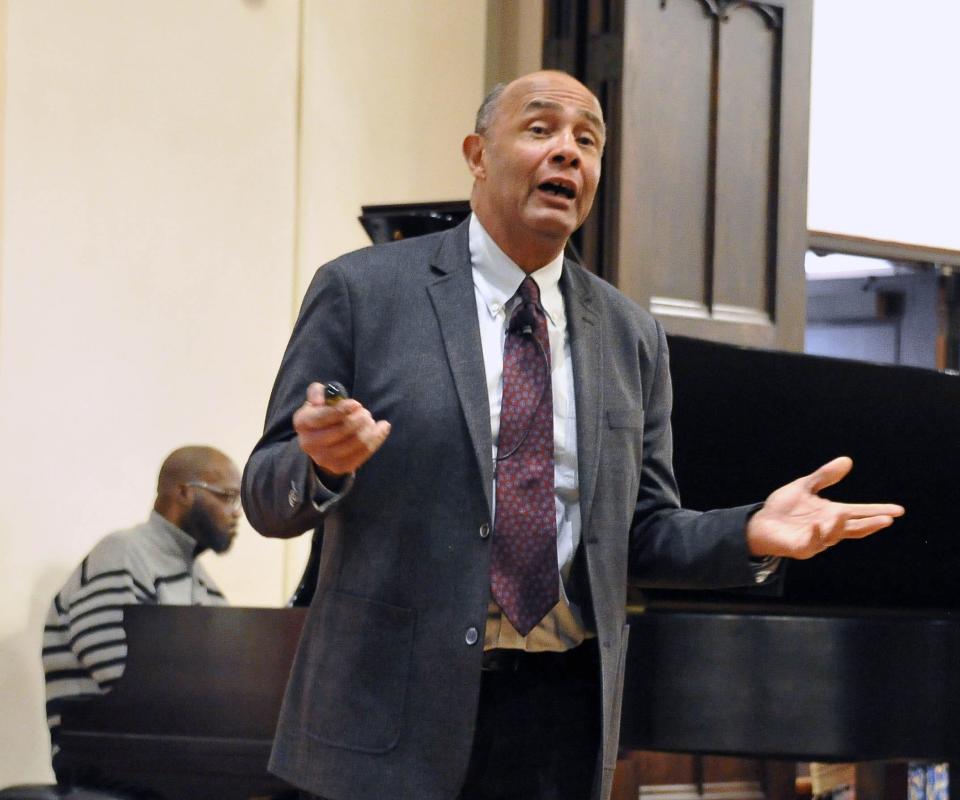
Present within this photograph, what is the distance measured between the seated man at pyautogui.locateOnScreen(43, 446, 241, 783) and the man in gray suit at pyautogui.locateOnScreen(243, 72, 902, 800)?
7.55 ft

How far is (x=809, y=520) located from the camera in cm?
176

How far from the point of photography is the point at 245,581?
5223 mm

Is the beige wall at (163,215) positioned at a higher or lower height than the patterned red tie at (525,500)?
higher

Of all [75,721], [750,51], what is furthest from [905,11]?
[75,721]

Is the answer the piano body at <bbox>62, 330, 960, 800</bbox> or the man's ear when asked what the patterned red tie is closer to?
the man's ear

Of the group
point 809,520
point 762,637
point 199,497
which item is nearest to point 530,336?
point 809,520

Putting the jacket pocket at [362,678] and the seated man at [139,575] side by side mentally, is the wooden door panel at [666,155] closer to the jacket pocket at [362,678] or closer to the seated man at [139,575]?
the seated man at [139,575]

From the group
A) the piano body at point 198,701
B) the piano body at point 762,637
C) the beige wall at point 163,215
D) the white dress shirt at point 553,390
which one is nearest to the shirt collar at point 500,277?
the white dress shirt at point 553,390

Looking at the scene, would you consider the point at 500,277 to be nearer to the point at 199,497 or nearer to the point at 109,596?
the point at 109,596

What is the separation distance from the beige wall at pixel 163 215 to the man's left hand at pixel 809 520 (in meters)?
3.41

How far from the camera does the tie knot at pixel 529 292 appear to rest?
1806 millimetres

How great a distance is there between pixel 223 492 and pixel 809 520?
3.11m

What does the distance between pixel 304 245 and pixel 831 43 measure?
2371 millimetres

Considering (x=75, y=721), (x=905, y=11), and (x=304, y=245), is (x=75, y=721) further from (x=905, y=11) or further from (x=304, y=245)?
(x=905, y=11)
